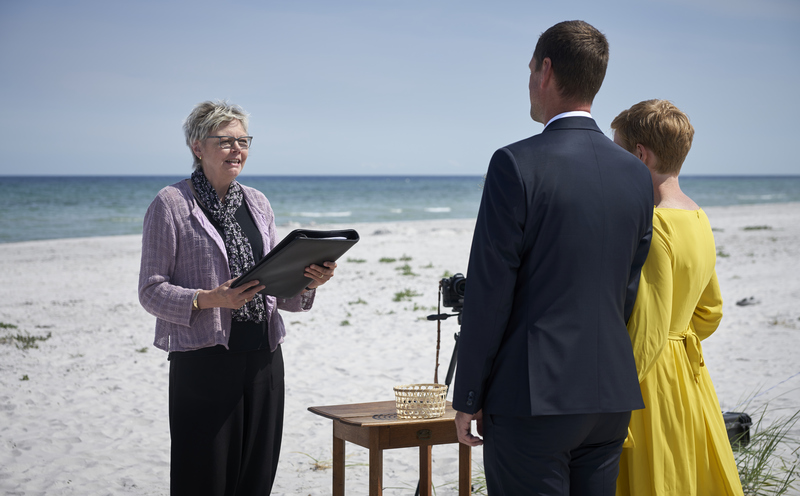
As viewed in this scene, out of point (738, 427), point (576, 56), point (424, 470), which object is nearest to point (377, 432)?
point (424, 470)

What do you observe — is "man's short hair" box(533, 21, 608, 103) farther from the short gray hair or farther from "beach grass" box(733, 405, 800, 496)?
"beach grass" box(733, 405, 800, 496)

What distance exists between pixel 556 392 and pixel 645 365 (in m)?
0.54

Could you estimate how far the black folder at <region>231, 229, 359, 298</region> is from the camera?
2312 millimetres

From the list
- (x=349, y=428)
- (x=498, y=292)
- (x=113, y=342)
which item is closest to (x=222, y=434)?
(x=349, y=428)

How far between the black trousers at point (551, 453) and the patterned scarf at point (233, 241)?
4.22 ft

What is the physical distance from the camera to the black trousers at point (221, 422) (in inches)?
104

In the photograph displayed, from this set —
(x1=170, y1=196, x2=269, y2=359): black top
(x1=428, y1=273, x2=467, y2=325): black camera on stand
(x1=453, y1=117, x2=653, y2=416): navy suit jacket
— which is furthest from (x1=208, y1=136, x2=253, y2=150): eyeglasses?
(x1=453, y1=117, x2=653, y2=416): navy suit jacket

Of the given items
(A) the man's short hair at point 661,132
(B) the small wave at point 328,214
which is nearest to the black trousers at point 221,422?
(A) the man's short hair at point 661,132

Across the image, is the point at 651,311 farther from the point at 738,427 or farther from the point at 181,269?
the point at 738,427

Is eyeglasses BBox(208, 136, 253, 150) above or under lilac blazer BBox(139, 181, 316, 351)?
above

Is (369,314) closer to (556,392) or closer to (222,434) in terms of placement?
(222,434)

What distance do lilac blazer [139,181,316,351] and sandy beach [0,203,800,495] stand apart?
1.60 m

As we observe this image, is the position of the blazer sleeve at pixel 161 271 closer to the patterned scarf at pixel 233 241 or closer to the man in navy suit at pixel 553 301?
the patterned scarf at pixel 233 241

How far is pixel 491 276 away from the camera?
A: 5.59 ft
